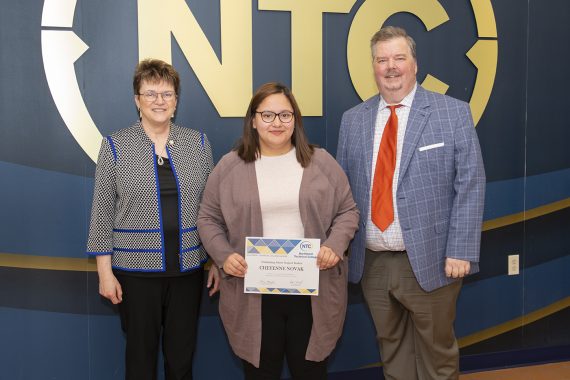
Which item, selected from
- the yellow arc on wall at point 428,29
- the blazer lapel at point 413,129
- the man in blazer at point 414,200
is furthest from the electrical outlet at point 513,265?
the blazer lapel at point 413,129

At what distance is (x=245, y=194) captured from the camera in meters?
2.10

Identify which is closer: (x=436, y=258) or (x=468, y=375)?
(x=436, y=258)

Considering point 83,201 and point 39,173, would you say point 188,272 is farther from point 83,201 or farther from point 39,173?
point 39,173

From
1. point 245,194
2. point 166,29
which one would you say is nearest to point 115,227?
point 245,194

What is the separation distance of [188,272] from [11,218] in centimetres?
112

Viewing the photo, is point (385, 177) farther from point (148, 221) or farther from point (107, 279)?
point (107, 279)

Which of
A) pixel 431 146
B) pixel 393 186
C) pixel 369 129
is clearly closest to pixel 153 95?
pixel 369 129

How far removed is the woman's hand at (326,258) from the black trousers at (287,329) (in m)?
0.17

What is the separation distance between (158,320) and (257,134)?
0.90 m

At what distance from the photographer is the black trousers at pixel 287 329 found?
2141 mm

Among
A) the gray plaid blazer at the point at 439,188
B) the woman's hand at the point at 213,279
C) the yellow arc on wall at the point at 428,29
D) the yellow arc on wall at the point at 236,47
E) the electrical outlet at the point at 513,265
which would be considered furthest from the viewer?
the electrical outlet at the point at 513,265

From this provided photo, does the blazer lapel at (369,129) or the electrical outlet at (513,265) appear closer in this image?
the blazer lapel at (369,129)

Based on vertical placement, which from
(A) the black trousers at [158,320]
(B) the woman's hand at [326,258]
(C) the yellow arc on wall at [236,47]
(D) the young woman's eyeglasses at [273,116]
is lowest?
(A) the black trousers at [158,320]

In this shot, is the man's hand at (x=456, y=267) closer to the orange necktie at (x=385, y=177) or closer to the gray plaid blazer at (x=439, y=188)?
the gray plaid blazer at (x=439, y=188)
